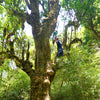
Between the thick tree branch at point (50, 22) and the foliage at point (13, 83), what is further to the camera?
the foliage at point (13, 83)

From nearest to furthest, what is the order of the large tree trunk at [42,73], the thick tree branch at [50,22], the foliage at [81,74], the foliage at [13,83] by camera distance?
the foliage at [81,74]
the large tree trunk at [42,73]
the thick tree branch at [50,22]
the foliage at [13,83]

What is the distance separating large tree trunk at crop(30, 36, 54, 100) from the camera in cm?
414

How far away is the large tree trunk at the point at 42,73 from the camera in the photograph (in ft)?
13.6

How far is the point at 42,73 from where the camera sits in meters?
4.56

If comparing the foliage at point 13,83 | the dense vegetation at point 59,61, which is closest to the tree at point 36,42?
the dense vegetation at point 59,61

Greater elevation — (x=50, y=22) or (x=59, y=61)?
(x=50, y=22)

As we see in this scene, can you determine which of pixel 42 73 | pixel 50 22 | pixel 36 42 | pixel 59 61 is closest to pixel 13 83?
pixel 42 73

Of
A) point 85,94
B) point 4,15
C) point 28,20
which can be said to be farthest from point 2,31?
point 85,94

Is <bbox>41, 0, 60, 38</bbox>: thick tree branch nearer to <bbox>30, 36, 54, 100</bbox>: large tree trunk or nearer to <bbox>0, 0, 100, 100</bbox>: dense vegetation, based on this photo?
<bbox>0, 0, 100, 100</bbox>: dense vegetation

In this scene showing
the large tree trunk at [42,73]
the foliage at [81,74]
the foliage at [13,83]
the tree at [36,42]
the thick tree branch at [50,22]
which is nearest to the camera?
the foliage at [81,74]

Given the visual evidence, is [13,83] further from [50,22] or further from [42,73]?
[50,22]

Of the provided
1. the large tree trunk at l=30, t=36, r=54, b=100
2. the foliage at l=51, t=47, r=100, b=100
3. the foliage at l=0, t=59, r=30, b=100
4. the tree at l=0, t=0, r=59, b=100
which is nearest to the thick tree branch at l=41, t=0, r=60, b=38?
the tree at l=0, t=0, r=59, b=100

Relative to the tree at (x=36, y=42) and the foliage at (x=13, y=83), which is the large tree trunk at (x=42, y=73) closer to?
the tree at (x=36, y=42)

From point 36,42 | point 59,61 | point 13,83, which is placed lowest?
point 13,83
